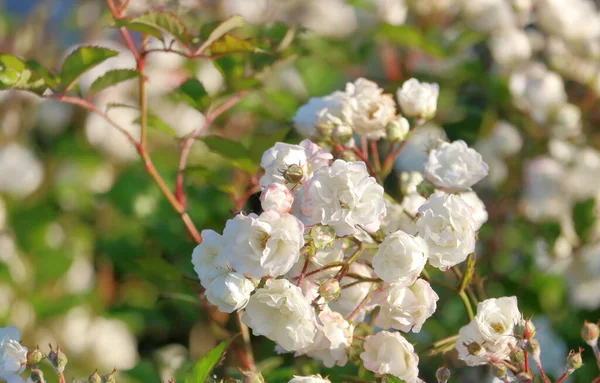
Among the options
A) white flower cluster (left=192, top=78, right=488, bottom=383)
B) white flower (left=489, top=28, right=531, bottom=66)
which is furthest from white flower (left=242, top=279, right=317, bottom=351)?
white flower (left=489, top=28, right=531, bottom=66)

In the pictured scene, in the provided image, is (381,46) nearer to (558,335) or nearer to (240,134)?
(240,134)

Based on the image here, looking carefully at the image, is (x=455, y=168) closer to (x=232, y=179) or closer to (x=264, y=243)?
(x=264, y=243)

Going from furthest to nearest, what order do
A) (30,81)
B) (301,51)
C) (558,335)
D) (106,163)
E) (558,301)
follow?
(106,163), (558,301), (558,335), (301,51), (30,81)

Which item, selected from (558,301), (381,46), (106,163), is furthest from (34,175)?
(558,301)

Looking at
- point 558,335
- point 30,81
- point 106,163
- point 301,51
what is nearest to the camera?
point 30,81

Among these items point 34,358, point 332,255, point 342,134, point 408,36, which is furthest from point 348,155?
point 408,36

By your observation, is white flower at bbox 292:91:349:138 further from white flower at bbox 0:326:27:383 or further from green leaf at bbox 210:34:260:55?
white flower at bbox 0:326:27:383
